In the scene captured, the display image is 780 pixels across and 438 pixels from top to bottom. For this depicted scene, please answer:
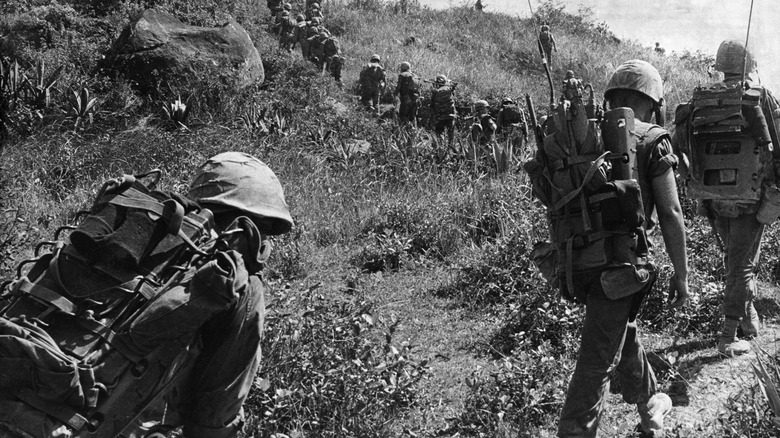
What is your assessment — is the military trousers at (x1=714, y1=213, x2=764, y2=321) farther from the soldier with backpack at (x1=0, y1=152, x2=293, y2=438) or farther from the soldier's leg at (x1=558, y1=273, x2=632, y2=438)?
the soldier with backpack at (x1=0, y1=152, x2=293, y2=438)

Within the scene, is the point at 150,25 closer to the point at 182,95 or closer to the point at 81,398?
the point at 182,95

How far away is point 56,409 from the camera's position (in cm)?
200

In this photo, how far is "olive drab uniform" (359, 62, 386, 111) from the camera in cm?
1516

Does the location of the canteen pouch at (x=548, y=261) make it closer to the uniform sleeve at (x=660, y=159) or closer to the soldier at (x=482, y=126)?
the uniform sleeve at (x=660, y=159)

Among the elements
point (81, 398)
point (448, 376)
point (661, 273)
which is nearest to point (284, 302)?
point (448, 376)

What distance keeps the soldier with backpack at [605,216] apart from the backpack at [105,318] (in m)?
1.62

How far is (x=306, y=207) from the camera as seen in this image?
7.86 m

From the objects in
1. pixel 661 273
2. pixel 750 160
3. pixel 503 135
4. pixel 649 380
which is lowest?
pixel 503 135

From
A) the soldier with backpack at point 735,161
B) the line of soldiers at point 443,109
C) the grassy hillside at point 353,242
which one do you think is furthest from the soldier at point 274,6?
the soldier with backpack at point 735,161

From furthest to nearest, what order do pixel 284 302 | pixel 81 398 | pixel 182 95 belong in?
pixel 182 95 < pixel 284 302 < pixel 81 398

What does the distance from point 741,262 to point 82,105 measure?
846 cm

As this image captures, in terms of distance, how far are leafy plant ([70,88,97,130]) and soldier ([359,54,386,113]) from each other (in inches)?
257

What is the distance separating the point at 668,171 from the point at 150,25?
420 inches

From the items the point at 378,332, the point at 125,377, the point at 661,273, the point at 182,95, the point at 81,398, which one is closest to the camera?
the point at 81,398
